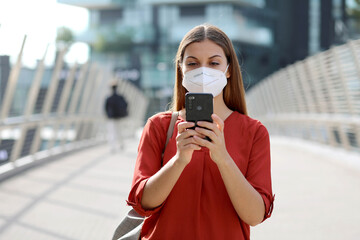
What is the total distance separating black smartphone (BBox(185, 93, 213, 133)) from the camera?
1903mm

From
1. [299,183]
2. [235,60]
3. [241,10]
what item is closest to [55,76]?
[299,183]

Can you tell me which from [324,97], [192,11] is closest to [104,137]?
[324,97]

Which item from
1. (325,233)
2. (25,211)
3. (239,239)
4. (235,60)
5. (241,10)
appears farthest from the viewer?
(241,10)

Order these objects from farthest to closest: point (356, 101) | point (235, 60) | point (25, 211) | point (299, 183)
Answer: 1. point (356, 101)
2. point (299, 183)
3. point (25, 211)
4. point (235, 60)

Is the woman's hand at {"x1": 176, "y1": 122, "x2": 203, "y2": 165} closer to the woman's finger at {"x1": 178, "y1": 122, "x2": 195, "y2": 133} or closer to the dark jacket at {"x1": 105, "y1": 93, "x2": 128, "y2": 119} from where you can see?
the woman's finger at {"x1": 178, "y1": 122, "x2": 195, "y2": 133}

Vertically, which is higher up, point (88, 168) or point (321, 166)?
point (321, 166)

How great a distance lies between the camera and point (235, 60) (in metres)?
2.29

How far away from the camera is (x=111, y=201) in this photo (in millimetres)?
6000

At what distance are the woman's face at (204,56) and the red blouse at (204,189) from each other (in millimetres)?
273

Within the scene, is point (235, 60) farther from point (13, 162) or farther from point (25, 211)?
point (13, 162)

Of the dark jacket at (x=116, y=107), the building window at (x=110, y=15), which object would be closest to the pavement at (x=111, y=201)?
the dark jacket at (x=116, y=107)

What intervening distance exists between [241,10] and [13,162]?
46.0 meters

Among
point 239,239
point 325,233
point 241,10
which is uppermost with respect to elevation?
point 241,10

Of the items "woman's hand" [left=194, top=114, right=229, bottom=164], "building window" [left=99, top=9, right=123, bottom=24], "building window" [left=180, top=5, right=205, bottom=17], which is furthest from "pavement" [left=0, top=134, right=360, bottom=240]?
"building window" [left=99, top=9, right=123, bottom=24]
